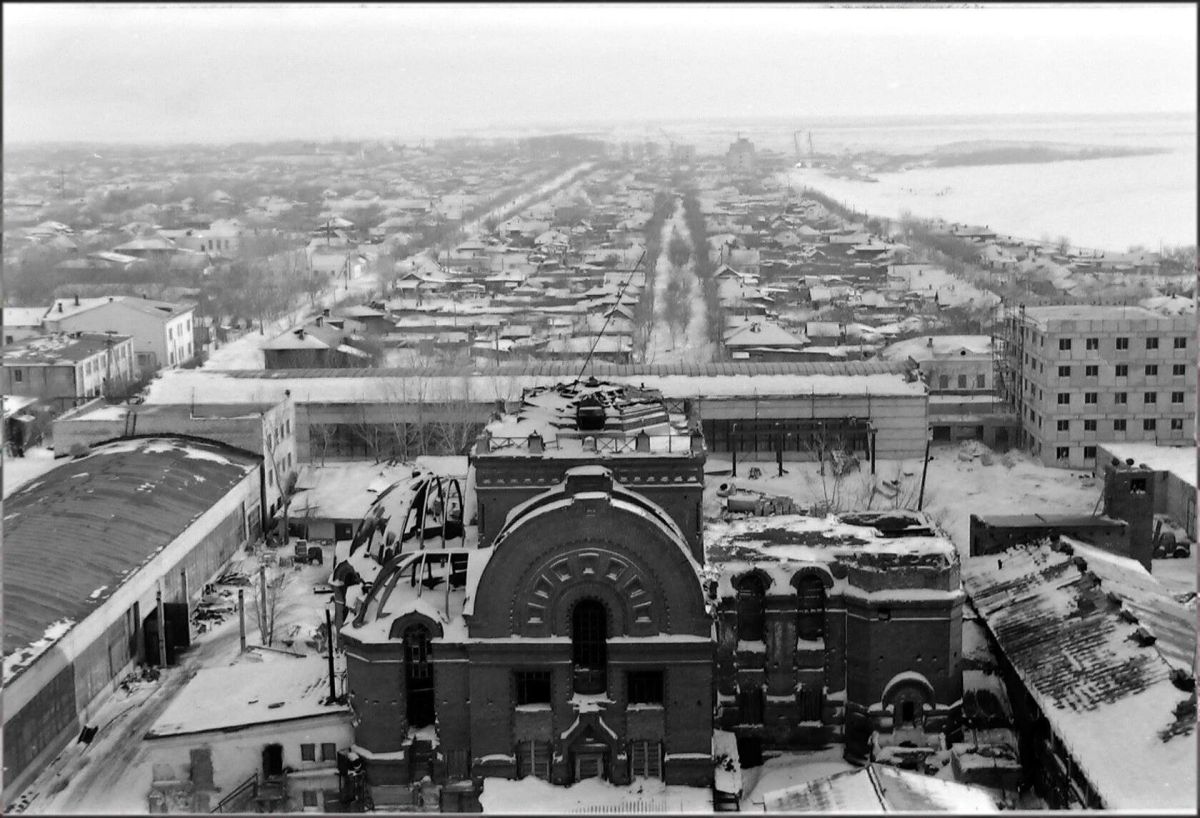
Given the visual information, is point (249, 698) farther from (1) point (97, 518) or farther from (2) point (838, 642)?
(2) point (838, 642)

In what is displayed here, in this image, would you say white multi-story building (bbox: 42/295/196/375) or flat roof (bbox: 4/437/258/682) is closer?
flat roof (bbox: 4/437/258/682)

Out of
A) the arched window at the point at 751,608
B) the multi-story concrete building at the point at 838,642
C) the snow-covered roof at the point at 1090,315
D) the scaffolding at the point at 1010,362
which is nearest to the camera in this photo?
the multi-story concrete building at the point at 838,642

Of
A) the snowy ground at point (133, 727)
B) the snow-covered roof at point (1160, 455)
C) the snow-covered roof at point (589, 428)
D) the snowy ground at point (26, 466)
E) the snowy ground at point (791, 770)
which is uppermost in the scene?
the snow-covered roof at point (589, 428)

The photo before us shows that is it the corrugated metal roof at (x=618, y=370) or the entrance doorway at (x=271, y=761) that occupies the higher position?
the corrugated metal roof at (x=618, y=370)

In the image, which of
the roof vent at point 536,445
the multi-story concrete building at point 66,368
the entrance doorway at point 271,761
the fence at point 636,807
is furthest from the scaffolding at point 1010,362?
the multi-story concrete building at point 66,368

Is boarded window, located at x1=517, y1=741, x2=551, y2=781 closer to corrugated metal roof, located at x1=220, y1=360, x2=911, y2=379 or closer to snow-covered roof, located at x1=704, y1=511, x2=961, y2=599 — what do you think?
snow-covered roof, located at x1=704, y1=511, x2=961, y2=599

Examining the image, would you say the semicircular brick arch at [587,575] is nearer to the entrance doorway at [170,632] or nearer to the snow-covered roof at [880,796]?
the snow-covered roof at [880,796]

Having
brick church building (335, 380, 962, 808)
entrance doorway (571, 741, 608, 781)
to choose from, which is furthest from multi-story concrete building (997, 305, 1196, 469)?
entrance doorway (571, 741, 608, 781)
